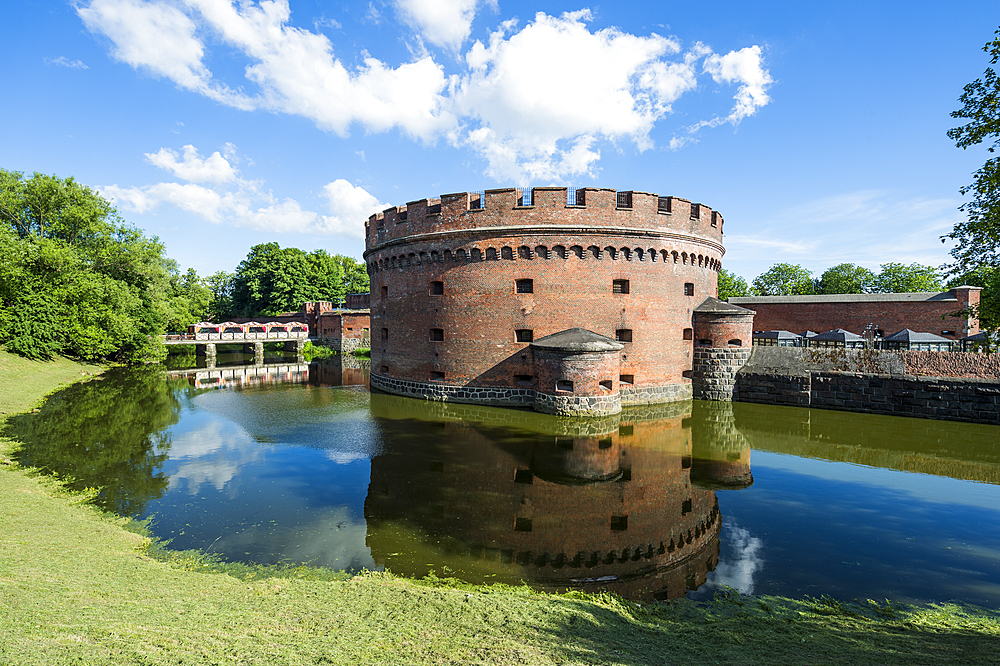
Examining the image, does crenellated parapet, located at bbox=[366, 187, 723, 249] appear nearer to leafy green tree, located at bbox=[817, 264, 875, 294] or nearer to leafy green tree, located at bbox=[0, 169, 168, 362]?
leafy green tree, located at bbox=[0, 169, 168, 362]

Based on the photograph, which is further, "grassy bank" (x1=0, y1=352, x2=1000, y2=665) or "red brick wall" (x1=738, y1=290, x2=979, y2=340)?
"red brick wall" (x1=738, y1=290, x2=979, y2=340)

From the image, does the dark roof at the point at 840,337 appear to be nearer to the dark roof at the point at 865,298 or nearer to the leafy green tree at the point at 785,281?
the dark roof at the point at 865,298

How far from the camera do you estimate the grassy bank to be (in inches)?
138

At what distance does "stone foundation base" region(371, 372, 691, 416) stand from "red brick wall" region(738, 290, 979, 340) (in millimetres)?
18175

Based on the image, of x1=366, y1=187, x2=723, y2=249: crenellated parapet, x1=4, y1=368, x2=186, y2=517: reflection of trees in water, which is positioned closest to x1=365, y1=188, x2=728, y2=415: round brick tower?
x1=366, y1=187, x2=723, y2=249: crenellated parapet

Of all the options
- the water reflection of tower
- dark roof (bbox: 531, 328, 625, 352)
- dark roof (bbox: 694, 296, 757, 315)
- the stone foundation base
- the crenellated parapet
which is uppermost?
the crenellated parapet

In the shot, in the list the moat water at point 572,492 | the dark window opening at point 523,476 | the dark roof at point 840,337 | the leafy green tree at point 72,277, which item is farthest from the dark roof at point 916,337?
the leafy green tree at point 72,277

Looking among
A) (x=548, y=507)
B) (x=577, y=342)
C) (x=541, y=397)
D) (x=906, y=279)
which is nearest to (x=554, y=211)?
(x=577, y=342)

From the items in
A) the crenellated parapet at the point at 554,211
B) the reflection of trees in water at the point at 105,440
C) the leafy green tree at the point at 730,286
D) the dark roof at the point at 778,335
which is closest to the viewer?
the reflection of trees in water at the point at 105,440

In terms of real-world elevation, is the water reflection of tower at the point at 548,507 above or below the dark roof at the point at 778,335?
below

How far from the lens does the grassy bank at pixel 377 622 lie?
351 centimetres

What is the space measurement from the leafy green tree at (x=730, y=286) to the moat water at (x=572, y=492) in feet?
88.7

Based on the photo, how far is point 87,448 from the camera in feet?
36.7

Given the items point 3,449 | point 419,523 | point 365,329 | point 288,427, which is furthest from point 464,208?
point 365,329
